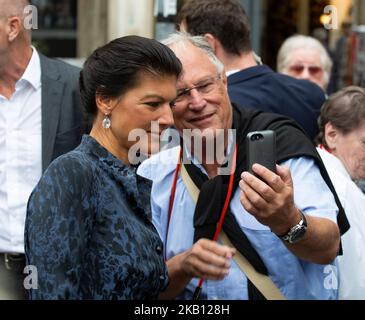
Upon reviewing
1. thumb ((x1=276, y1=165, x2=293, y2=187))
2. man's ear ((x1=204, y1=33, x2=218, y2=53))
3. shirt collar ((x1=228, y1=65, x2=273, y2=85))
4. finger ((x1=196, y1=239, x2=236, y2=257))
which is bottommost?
finger ((x1=196, y1=239, x2=236, y2=257))

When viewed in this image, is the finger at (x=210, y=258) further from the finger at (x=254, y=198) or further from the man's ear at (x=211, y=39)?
the man's ear at (x=211, y=39)

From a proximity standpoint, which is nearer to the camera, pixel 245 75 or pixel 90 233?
pixel 90 233

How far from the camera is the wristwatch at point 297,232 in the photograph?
295 centimetres

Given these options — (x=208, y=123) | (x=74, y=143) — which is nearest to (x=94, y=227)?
(x=208, y=123)

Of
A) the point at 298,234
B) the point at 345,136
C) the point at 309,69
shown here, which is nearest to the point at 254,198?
the point at 298,234

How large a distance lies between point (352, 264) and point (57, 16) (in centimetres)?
919

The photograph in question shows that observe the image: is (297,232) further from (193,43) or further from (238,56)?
(238,56)

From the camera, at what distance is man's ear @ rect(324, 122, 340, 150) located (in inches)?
169

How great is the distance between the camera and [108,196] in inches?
105

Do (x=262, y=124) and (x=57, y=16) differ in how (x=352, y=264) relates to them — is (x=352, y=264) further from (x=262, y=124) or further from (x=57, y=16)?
(x=57, y=16)

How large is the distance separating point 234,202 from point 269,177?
0.57m

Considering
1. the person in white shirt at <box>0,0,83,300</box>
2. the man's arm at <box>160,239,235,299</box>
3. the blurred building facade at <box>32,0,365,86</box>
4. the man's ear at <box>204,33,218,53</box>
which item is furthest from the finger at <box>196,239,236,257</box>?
the blurred building facade at <box>32,0,365,86</box>

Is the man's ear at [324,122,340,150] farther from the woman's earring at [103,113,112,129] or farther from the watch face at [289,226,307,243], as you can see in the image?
the woman's earring at [103,113,112,129]

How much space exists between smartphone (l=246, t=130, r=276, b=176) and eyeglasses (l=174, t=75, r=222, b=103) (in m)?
0.60
